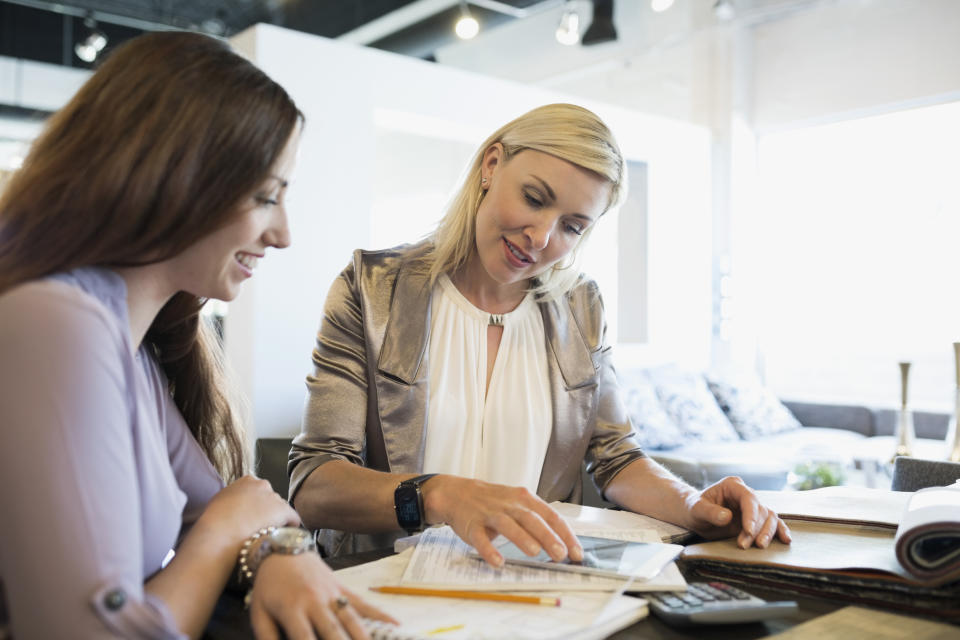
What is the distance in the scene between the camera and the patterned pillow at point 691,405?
16.8ft

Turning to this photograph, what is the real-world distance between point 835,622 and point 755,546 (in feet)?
0.89

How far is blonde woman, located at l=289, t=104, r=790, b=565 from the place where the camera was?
4.91 ft

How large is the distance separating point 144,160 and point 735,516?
0.94m

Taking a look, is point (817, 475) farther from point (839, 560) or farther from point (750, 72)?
point (750, 72)

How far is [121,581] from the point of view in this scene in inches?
29.3

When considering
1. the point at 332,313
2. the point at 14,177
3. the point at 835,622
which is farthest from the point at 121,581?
the point at 332,313

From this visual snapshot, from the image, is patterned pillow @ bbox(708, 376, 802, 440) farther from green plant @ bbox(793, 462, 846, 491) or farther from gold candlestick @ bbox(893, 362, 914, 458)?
gold candlestick @ bbox(893, 362, 914, 458)

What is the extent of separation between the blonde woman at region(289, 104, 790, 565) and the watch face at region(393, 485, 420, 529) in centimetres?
9

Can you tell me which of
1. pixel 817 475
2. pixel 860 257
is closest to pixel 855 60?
pixel 860 257

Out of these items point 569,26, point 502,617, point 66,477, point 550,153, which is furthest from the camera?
point 569,26

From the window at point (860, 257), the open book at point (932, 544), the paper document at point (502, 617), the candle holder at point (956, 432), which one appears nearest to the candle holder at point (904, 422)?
the candle holder at point (956, 432)

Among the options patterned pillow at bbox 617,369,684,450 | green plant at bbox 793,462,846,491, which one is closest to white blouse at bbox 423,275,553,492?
green plant at bbox 793,462,846,491

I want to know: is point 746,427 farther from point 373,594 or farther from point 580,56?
point 373,594

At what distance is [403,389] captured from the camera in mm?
1584
